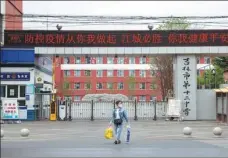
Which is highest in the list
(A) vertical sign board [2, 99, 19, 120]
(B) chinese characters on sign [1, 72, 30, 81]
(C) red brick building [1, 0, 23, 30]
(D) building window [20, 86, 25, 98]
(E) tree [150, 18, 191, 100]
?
(C) red brick building [1, 0, 23, 30]

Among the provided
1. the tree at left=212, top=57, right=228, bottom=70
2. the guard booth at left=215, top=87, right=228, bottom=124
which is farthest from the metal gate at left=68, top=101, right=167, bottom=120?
the tree at left=212, top=57, right=228, bottom=70

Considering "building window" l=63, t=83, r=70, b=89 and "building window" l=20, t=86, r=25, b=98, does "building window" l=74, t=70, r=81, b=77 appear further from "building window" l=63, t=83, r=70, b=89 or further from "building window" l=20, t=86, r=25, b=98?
"building window" l=20, t=86, r=25, b=98

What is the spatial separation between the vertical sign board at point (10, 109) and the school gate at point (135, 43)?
5036mm

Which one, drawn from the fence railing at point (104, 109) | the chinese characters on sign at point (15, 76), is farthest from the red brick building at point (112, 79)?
the chinese characters on sign at point (15, 76)

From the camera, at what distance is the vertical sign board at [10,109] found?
111 ft

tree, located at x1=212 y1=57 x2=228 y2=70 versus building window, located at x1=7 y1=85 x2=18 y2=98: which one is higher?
tree, located at x1=212 y1=57 x2=228 y2=70

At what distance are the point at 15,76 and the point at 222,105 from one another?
15.2m

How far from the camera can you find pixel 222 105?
35781 mm

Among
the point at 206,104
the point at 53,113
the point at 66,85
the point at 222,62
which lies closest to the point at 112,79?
the point at 66,85

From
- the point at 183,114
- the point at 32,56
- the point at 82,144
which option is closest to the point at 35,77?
the point at 32,56

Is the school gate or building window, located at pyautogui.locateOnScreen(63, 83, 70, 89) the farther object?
building window, located at pyautogui.locateOnScreen(63, 83, 70, 89)

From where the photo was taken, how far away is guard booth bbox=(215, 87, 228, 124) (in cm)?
3476

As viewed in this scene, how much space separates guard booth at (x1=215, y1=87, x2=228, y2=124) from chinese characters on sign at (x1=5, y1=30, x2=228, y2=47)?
13.3 ft

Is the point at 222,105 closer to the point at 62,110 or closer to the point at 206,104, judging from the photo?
the point at 206,104
